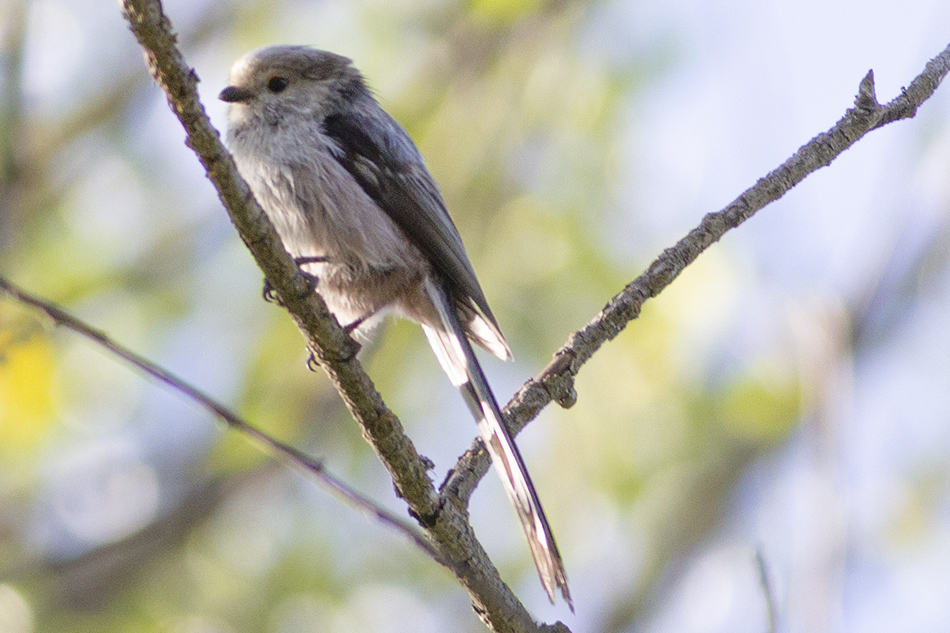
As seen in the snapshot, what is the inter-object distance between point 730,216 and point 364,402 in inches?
49.2

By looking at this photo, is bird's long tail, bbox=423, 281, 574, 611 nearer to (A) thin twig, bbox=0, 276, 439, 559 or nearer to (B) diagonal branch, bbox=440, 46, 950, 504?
(B) diagonal branch, bbox=440, 46, 950, 504

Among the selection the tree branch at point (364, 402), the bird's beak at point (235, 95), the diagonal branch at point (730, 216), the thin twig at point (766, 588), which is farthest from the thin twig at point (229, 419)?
the bird's beak at point (235, 95)

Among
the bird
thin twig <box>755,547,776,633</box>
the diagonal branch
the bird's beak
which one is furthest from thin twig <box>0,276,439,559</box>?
the bird's beak

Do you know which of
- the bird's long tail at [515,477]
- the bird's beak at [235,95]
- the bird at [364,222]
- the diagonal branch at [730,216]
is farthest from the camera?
the bird's beak at [235,95]

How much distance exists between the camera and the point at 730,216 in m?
2.95

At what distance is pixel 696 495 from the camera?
6055mm

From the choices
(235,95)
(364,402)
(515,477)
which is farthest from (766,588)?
(235,95)

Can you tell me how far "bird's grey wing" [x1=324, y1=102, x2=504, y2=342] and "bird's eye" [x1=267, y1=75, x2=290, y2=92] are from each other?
1.13 feet

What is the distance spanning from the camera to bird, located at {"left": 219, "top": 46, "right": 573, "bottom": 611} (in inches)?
146

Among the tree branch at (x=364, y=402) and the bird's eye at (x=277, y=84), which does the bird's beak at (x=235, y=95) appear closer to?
the bird's eye at (x=277, y=84)

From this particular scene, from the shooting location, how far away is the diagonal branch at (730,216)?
2914 mm

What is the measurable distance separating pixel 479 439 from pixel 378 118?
188cm

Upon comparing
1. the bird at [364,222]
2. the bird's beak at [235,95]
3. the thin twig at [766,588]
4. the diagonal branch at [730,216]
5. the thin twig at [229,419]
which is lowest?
the thin twig at [766,588]

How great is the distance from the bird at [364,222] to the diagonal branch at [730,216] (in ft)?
1.70
